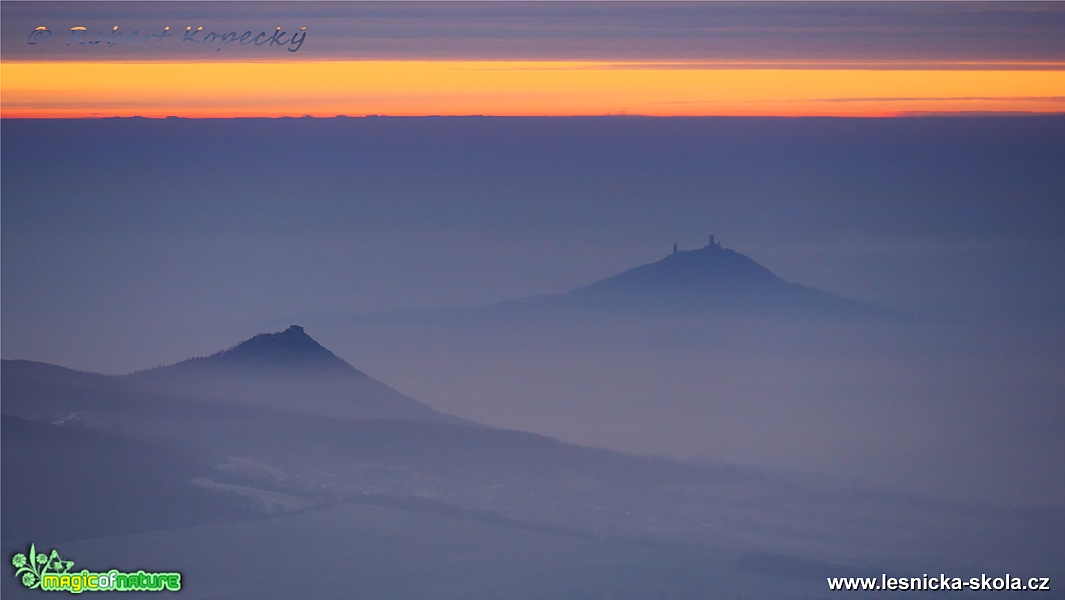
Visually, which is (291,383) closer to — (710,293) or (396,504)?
(396,504)

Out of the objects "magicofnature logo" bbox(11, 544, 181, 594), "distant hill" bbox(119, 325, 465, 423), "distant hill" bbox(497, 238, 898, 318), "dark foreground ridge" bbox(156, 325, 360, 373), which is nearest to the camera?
"magicofnature logo" bbox(11, 544, 181, 594)

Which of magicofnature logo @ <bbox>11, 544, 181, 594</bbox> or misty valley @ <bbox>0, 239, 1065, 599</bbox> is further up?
misty valley @ <bbox>0, 239, 1065, 599</bbox>

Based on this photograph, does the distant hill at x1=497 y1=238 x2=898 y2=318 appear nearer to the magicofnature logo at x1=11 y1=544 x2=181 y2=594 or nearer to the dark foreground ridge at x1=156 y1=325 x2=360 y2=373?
the dark foreground ridge at x1=156 y1=325 x2=360 y2=373

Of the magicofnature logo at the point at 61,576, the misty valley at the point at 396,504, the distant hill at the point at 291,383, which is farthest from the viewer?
the distant hill at the point at 291,383

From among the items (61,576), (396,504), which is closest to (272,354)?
(396,504)

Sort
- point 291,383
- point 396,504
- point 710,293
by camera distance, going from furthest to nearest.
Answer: point 710,293
point 291,383
point 396,504

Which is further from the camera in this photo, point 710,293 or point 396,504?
point 710,293

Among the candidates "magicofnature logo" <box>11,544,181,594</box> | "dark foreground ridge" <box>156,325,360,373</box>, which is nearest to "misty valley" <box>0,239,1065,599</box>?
"dark foreground ridge" <box>156,325,360,373</box>

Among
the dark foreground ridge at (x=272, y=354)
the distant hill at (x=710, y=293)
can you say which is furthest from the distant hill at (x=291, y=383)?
the distant hill at (x=710, y=293)

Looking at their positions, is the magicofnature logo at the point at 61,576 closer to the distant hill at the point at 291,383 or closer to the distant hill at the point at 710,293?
the distant hill at the point at 291,383
